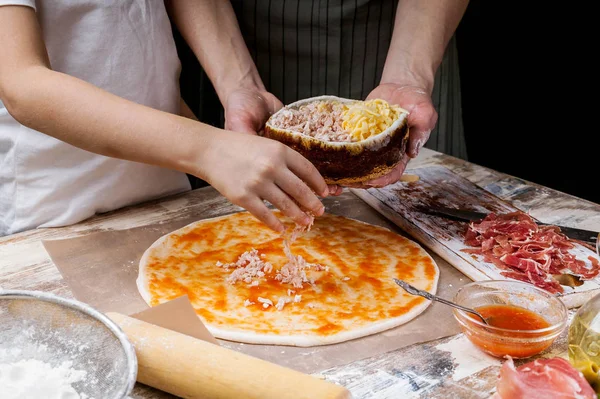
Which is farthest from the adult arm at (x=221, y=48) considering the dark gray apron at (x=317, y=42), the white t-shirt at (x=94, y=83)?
the dark gray apron at (x=317, y=42)

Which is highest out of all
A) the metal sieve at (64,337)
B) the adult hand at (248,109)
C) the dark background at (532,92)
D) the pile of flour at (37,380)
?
the adult hand at (248,109)

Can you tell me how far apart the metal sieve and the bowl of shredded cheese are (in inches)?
32.3

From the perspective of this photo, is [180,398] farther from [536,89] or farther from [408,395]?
[536,89]

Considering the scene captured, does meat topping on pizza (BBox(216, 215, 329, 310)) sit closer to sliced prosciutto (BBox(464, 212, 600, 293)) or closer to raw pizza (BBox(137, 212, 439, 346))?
raw pizza (BBox(137, 212, 439, 346))

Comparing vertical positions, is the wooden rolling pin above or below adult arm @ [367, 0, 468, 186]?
below

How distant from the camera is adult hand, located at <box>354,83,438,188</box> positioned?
2.15 metres

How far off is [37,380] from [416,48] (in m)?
1.85

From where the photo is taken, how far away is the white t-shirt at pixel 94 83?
7.16 ft

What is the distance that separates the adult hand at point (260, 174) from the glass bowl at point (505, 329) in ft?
1.52

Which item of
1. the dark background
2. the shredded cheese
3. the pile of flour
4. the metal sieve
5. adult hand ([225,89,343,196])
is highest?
the shredded cheese

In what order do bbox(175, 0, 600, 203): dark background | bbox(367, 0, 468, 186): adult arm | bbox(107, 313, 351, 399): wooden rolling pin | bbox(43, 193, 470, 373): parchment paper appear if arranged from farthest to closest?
1. bbox(175, 0, 600, 203): dark background
2. bbox(367, 0, 468, 186): adult arm
3. bbox(43, 193, 470, 373): parchment paper
4. bbox(107, 313, 351, 399): wooden rolling pin

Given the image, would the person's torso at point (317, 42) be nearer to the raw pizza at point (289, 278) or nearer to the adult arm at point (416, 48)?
the adult arm at point (416, 48)

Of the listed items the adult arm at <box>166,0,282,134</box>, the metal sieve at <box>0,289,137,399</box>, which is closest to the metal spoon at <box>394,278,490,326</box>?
the metal sieve at <box>0,289,137,399</box>

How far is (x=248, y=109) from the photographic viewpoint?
2.28 metres
